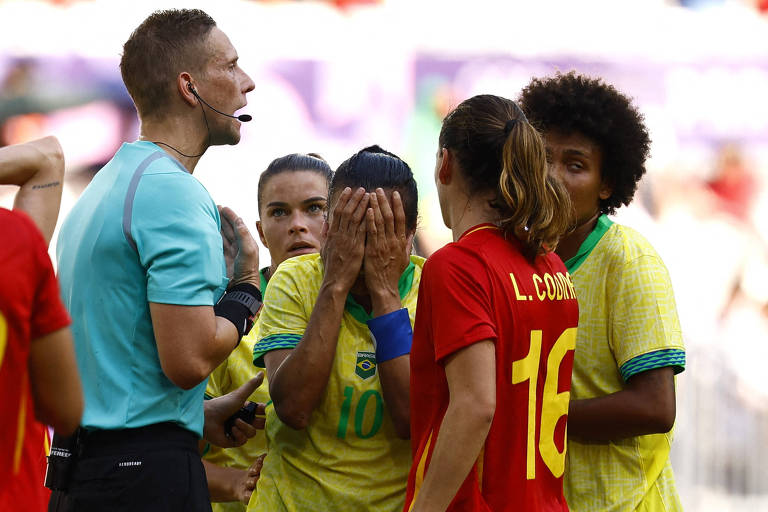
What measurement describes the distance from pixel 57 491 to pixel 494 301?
4.01 ft

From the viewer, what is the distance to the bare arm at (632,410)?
2.77 metres

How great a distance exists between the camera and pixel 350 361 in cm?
292

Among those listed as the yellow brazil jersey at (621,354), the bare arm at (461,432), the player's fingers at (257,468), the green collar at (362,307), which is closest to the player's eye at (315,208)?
the green collar at (362,307)

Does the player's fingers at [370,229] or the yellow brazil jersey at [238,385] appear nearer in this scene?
the player's fingers at [370,229]

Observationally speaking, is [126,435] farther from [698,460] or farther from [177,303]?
[698,460]

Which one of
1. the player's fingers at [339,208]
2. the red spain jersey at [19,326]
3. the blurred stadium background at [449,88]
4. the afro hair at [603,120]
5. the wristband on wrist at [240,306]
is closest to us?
the red spain jersey at [19,326]

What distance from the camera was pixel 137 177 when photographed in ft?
8.53

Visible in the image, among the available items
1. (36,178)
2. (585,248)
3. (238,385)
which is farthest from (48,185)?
(585,248)

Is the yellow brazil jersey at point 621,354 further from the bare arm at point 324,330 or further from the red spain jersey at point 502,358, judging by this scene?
the bare arm at point 324,330

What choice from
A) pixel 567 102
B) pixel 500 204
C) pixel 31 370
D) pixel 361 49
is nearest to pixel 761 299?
pixel 361 49

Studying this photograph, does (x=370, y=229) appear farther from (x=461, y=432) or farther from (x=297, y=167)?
(x=297, y=167)

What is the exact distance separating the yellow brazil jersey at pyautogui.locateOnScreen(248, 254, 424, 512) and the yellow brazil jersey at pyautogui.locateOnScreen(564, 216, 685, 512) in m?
0.52

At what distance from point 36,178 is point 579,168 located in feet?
5.29

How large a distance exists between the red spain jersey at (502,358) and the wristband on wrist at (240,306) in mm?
522
